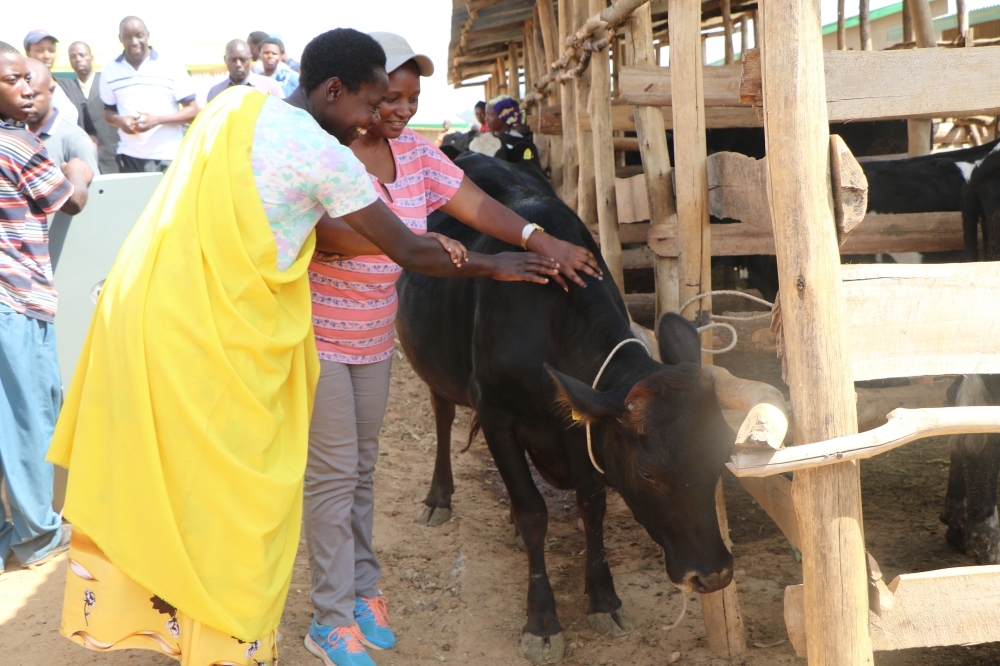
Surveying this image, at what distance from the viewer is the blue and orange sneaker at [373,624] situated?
3.19 metres

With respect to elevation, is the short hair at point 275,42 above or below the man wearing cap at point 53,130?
above

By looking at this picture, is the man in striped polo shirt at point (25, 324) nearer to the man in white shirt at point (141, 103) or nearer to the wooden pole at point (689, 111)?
the man in white shirt at point (141, 103)

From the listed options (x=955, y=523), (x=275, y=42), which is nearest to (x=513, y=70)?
(x=275, y=42)

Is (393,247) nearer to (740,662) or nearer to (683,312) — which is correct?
(683,312)

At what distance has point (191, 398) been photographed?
2.20 metres

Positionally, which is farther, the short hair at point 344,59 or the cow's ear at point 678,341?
the cow's ear at point 678,341

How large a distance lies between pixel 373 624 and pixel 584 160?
3182mm

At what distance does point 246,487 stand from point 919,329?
184 centimetres

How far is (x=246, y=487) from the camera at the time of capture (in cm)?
226

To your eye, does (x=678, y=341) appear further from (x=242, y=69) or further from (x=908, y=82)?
(x=242, y=69)

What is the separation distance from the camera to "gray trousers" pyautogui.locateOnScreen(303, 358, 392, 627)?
2805mm

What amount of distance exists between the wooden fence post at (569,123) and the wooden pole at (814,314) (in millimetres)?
3742

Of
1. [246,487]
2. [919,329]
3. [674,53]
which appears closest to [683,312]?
[674,53]

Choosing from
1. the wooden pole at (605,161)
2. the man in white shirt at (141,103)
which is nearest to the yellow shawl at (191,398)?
the wooden pole at (605,161)
